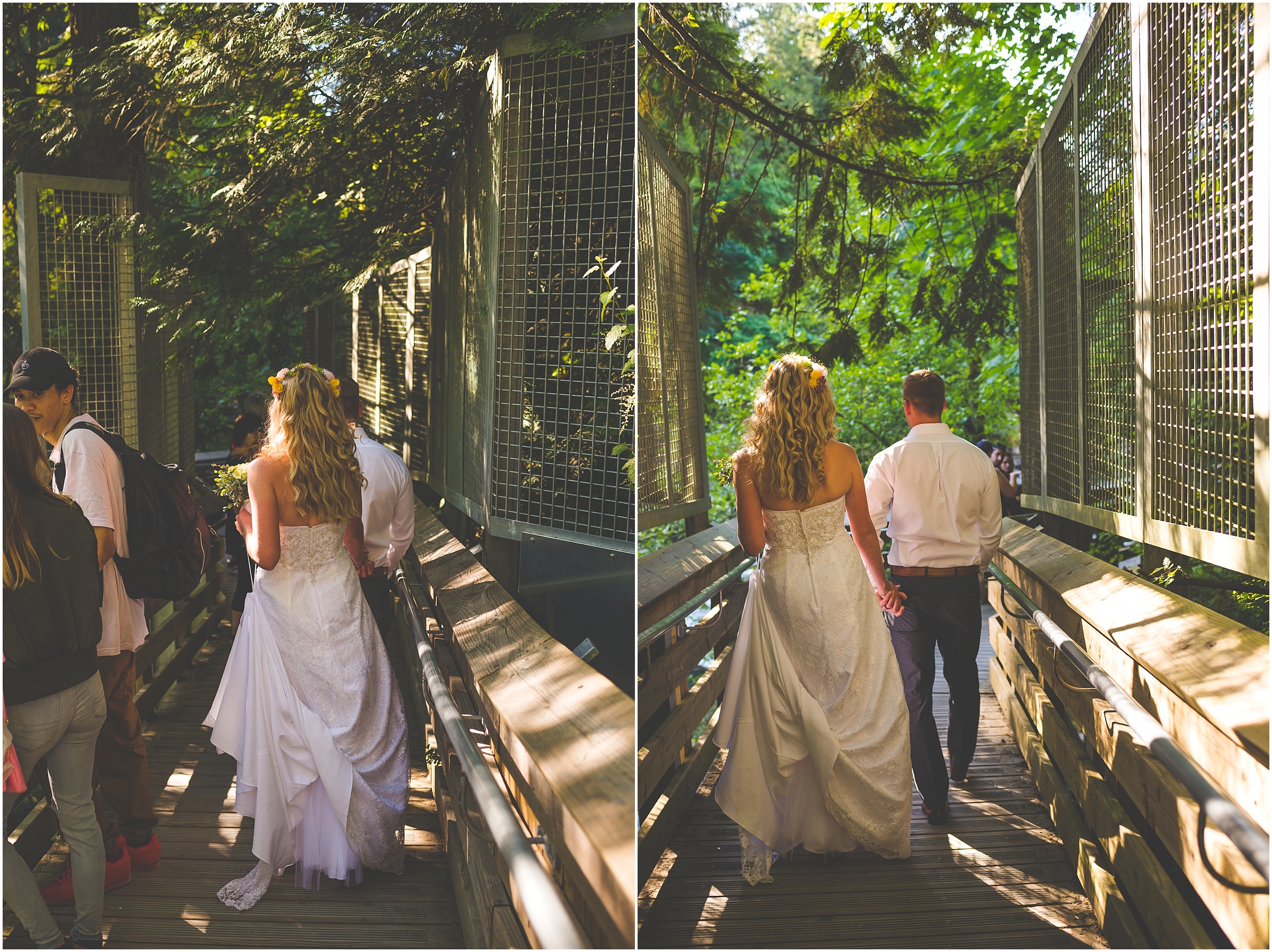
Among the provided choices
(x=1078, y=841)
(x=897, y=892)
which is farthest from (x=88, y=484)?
(x=1078, y=841)

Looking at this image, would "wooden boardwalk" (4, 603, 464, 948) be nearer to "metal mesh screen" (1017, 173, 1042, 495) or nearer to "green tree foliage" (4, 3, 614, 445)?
"green tree foliage" (4, 3, 614, 445)

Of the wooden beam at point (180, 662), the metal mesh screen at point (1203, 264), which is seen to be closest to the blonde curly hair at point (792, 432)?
the metal mesh screen at point (1203, 264)

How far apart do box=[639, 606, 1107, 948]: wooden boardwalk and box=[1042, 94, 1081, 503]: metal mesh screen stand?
1.83 meters

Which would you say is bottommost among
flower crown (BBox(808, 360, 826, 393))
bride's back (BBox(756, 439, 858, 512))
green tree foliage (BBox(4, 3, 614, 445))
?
bride's back (BBox(756, 439, 858, 512))

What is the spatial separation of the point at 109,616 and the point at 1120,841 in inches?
128

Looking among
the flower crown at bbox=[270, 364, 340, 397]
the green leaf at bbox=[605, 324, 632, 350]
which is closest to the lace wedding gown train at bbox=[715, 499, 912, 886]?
the green leaf at bbox=[605, 324, 632, 350]

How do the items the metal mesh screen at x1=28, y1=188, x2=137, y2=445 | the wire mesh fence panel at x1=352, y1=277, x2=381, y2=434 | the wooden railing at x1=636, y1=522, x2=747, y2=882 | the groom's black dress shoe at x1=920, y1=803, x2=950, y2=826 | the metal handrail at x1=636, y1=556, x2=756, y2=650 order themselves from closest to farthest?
the metal handrail at x1=636, y1=556, x2=756, y2=650 < the wooden railing at x1=636, y1=522, x2=747, y2=882 < the groom's black dress shoe at x1=920, y1=803, x2=950, y2=826 < the metal mesh screen at x1=28, y1=188, x2=137, y2=445 < the wire mesh fence panel at x1=352, y1=277, x2=381, y2=434

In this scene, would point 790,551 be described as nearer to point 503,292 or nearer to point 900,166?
point 503,292

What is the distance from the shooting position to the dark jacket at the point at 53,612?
8.36ft

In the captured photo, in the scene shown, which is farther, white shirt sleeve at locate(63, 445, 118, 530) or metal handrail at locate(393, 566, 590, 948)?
white shirt sleeve at locate(63, 445, 118, 530)

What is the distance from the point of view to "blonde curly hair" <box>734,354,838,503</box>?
317 cm

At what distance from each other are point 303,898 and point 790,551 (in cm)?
201

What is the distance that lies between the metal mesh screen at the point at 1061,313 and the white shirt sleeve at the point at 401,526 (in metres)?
3.07

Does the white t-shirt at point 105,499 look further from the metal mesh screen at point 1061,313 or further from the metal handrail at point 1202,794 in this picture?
the metal mesh screen at point 1061,313
